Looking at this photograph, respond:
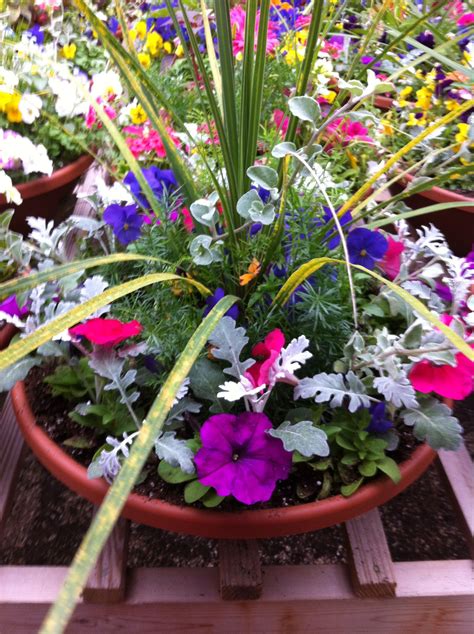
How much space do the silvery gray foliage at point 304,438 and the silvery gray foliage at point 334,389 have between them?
0.10 ft

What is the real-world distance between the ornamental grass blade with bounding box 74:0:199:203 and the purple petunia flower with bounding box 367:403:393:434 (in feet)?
1.08

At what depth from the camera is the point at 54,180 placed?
3.30 feet

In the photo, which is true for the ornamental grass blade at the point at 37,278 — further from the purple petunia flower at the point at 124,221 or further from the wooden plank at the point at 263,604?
the wooden plank at the point at 263,604

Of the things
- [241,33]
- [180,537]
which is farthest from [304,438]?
[241,33]

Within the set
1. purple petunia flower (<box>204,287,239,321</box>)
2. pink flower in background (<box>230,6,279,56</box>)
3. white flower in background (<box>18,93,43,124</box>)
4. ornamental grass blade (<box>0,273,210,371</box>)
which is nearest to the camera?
ornamental grass blade (<box>0,273,210,371</box>)

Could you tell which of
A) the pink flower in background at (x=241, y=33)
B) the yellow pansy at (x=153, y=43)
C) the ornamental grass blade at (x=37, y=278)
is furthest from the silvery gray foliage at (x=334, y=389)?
the yellow pansy at (x=153, y=43)

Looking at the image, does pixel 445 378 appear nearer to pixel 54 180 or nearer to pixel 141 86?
pixel 141 86

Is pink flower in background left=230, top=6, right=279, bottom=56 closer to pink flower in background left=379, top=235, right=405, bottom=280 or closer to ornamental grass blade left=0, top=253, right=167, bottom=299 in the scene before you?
pink flower in background left=379, top=235, right=405, bottom=280

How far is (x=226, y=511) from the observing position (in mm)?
555

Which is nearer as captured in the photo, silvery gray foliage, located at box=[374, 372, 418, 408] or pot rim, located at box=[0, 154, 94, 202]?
silvery gray foliage, located at box=[374, 372, 418, 408]

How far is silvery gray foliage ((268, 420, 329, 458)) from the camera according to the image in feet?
1.74

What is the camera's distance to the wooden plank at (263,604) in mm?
620

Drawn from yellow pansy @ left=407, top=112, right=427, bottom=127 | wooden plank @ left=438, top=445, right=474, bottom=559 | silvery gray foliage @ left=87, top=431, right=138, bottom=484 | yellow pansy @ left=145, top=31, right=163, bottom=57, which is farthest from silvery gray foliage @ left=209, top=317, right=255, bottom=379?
yellow pansy @ left=145, top=31, right=163, bottom=57

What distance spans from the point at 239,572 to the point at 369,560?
0.49 feet
